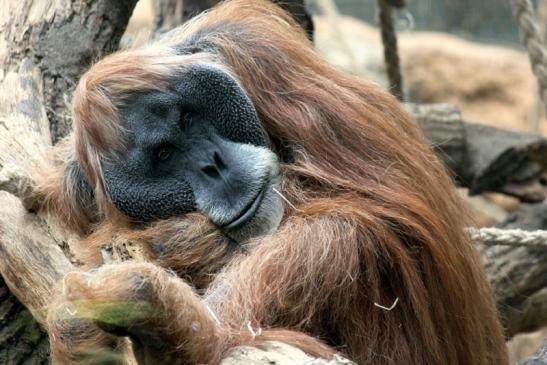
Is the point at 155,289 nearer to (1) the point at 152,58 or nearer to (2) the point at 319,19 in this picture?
(1) the point at 152,58

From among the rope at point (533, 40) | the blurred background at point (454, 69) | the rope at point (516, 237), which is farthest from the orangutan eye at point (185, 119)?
the blurred background at point (454, 69)

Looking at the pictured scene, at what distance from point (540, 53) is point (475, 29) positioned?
811 centimetres

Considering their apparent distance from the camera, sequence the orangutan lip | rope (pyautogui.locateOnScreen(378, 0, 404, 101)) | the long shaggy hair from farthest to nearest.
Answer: rope (pyautogui.locateOnScreen(378, 0, 404, 101)), the orangutan lip, the long shaggy hair

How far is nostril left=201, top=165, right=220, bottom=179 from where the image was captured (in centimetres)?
270

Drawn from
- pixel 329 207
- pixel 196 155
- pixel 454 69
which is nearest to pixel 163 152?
pixel 196 155

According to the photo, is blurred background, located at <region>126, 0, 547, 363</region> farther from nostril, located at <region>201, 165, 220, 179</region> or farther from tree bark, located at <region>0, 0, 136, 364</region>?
nostril, located at <region>201, 165, 220, 179</region>

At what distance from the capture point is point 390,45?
15.3 ft

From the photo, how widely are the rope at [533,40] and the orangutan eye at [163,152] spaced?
1.93 metres

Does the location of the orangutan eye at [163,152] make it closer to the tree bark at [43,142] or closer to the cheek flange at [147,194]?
the cheek flange at [147,194]

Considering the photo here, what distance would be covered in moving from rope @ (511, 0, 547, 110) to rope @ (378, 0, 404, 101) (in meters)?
0.70

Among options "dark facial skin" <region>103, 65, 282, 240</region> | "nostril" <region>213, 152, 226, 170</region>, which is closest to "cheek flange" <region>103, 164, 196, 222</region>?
"dark facial skin" <region>103, 65, 282, 240</region>

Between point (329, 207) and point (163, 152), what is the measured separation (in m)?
0.56

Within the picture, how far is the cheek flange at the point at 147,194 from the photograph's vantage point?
9.02 feet

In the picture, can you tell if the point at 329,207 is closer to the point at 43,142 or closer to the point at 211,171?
the point at 211,171
